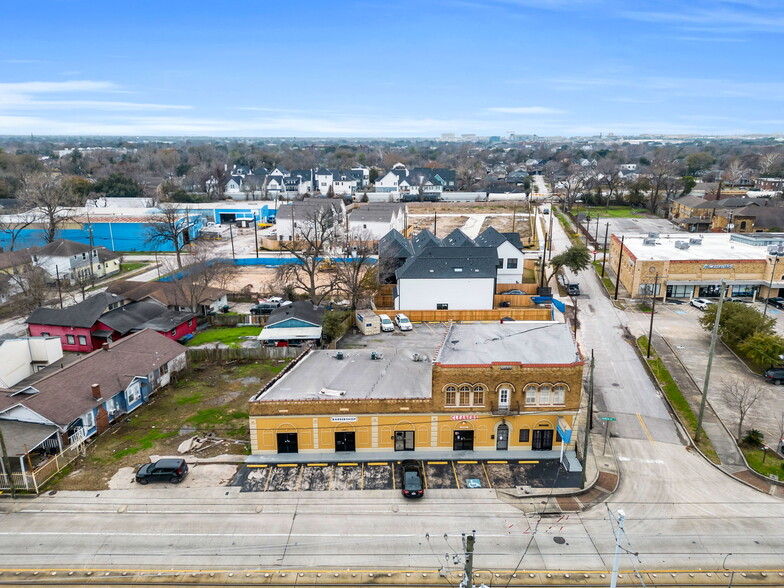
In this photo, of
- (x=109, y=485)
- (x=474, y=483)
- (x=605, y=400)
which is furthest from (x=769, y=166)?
(x=109, y=485)

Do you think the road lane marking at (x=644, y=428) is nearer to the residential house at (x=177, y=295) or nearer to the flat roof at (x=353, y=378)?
the flat roof at (x=353, y=378)

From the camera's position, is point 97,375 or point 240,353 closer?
point 97,375

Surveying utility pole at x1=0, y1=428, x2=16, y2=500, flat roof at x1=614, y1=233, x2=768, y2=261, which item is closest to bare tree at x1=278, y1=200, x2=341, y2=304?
utility pole at x1=0, y1=428, x2=16, y2=500

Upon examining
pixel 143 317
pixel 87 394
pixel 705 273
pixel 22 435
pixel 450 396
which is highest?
pixel 705 273

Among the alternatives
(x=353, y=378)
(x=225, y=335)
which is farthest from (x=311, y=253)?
(x=353, y=378)

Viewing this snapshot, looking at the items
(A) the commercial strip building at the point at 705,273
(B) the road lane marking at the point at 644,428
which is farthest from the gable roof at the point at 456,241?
(B) the road lane marking at the point at 644,428

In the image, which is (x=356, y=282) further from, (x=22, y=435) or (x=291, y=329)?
(x=22, y=435)
